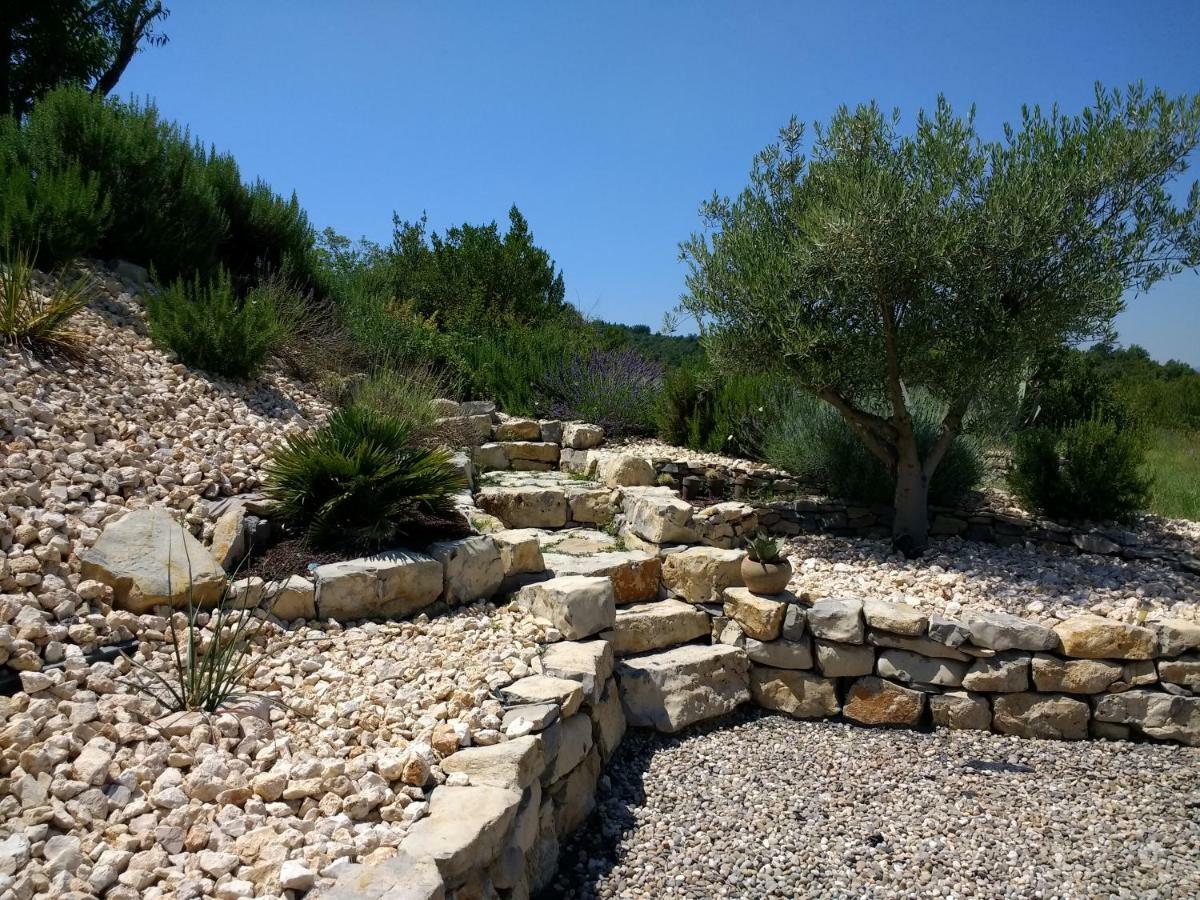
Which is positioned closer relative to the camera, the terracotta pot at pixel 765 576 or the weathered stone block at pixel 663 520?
the terracotta pot at pixel 765 576

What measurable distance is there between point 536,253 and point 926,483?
10.9 m

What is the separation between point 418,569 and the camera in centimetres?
398

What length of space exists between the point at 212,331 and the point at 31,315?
3.62ft

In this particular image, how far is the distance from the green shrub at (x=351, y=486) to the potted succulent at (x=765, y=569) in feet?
6.38

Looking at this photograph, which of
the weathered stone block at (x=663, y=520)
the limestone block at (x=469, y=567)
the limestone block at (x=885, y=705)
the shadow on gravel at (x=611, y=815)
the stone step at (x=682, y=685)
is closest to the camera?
the shadow on gravel at (x=611, y=815)

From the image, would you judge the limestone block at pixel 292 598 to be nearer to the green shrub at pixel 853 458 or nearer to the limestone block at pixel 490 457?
the limestone block at pixel 490 457

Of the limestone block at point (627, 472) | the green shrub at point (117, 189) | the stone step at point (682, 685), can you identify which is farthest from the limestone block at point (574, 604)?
the green shrub at point (117, 189)

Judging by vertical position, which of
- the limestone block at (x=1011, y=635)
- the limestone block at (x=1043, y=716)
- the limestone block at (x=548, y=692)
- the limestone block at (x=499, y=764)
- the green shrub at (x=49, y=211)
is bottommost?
the limestone block at (x=1043, y=716)

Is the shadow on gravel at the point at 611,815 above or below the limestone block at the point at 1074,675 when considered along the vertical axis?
below

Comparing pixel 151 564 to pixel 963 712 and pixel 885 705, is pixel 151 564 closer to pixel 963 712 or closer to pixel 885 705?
pixel 885 705

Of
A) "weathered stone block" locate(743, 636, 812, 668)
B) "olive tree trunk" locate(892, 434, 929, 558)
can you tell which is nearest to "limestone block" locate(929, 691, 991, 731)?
"weathered stone block" locate(743, 636, 812, 668)

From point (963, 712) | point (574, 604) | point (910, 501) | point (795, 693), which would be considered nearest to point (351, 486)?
point (574, 604)

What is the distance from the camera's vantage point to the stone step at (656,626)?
4535mm

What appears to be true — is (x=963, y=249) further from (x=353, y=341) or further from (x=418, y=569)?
(x=353, y=341)
